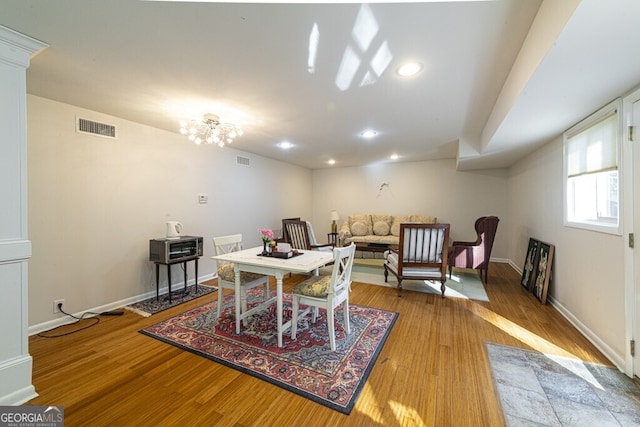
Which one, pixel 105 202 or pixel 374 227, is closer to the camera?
pixel 105 202

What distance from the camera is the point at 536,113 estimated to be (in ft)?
7.31

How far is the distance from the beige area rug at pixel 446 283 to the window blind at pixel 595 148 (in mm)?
1892

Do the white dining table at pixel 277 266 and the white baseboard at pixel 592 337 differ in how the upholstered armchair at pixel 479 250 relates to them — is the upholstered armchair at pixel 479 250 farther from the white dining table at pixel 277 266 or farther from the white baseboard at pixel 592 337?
the white dining table at pixel 277 266

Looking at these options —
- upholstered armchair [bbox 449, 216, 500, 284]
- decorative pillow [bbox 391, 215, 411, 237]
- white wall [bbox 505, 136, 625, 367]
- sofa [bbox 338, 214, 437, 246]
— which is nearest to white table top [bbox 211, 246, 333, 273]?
white wall [bbox 505, 136, 625, 367]

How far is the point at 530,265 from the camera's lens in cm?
362

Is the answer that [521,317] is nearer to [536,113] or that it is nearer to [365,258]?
[536,113]

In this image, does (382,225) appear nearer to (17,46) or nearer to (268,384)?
(268,384)

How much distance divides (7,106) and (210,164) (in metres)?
2.61

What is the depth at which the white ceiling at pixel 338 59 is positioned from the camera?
1.35 meters

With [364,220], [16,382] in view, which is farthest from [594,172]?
[16,382]

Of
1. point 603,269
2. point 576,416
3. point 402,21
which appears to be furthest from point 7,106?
point 603,269

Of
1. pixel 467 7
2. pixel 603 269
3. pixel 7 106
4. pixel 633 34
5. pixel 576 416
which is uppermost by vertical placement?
pixel 467 7

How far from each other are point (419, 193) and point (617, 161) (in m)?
4.18

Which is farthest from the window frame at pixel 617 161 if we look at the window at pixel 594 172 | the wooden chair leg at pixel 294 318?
the wooden chair leg at pixel 294 318
